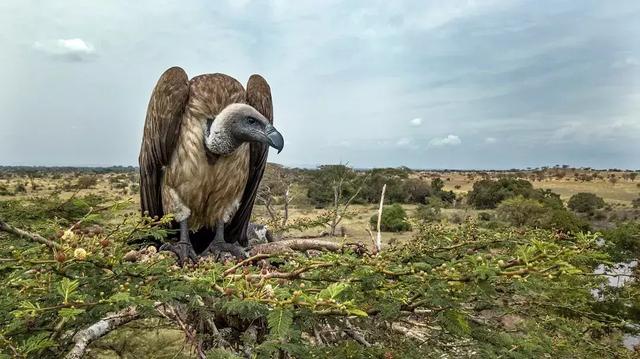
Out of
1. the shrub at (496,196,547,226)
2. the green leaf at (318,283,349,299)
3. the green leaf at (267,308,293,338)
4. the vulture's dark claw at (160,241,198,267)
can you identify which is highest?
the green leaf at (318,283,349,299)

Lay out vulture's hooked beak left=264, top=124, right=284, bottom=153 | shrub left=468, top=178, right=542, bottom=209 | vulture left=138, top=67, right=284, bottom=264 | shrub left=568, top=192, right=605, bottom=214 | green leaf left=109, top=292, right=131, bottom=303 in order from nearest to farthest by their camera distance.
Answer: green leaf left=109, top=292, right=131, bottom=303
vulture's hooked beak left=264, top=124, right=284, bottom=153
vulture left=138, top=67, right=284, bottom=264
shrub left=468, top=178, right=542, bottom=209
shrub left=568, top=192, right=605, bottom=214

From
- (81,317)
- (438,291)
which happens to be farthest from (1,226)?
(438,291)

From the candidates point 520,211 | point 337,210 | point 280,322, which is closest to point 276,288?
point 280,322

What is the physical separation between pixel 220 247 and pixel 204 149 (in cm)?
80

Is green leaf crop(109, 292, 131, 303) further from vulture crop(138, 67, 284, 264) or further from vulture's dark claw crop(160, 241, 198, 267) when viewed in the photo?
vulture's dark claw crop(160, 241, 198, 267)

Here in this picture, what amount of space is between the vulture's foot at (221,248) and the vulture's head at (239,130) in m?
0.78

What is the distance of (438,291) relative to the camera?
1.86m

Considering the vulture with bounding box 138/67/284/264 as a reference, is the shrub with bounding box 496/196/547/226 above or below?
below

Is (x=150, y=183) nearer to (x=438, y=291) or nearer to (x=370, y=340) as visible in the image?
(x=370, y=340)

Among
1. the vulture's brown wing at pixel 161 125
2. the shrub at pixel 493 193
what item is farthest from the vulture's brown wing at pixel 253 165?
the shrub at pixel 493 193

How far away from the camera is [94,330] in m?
2.84

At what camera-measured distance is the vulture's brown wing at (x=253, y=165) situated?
3918 mm

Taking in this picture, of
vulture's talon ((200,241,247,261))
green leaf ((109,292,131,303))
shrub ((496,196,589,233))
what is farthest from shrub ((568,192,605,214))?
green leaf ((109,292,131,303))

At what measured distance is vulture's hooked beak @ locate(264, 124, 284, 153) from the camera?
135 inches
